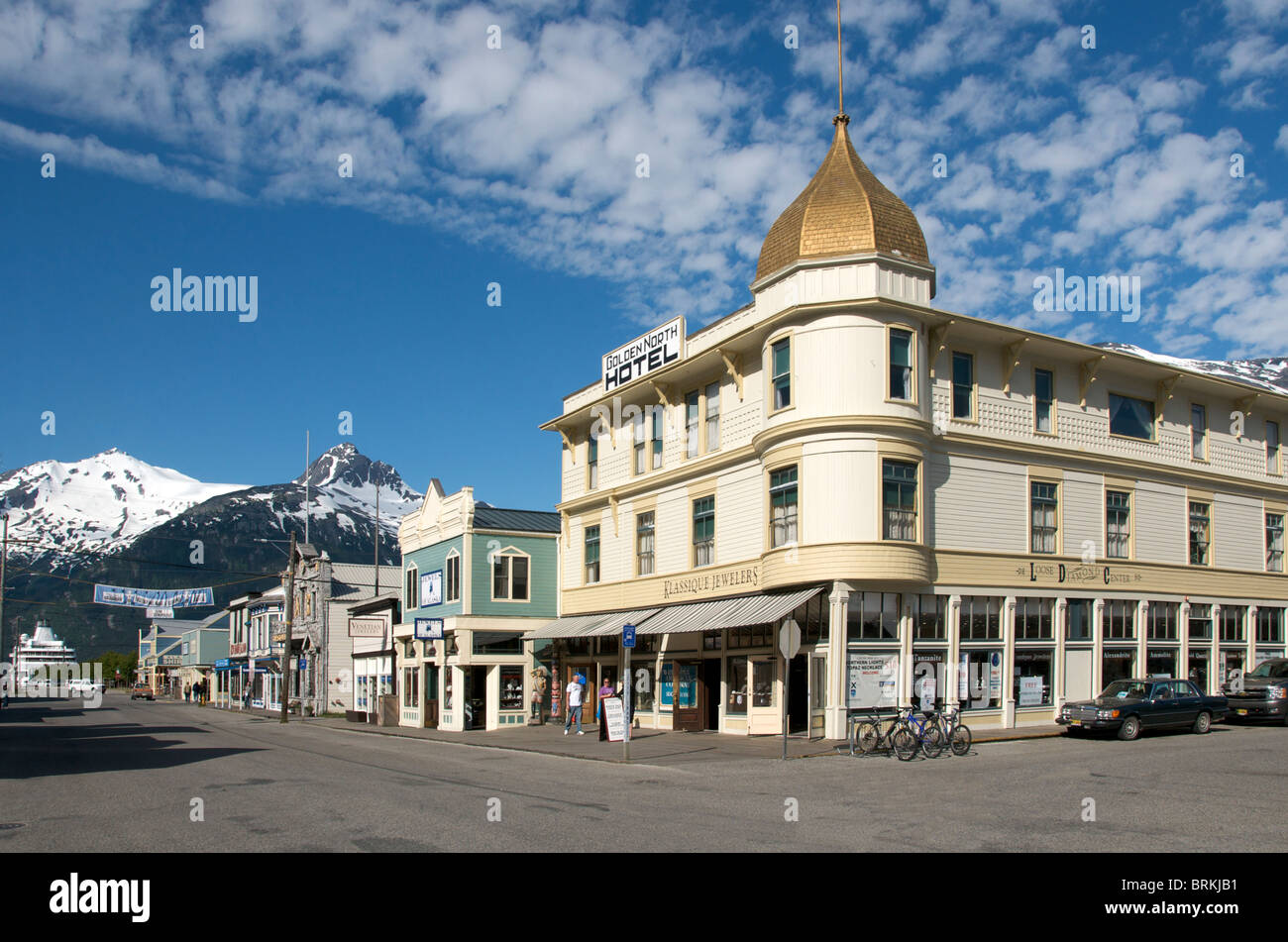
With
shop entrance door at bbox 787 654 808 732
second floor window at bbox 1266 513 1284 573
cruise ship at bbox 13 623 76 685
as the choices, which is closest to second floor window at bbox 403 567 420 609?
shop entrance door at bbox 787 654 808 732

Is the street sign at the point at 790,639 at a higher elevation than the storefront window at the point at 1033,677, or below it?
higher

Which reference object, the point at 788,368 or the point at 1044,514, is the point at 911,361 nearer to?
the point at 788,368

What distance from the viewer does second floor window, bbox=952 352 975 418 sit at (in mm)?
29234

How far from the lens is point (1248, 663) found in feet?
115

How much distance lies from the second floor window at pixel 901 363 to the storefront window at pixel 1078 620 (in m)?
8.61

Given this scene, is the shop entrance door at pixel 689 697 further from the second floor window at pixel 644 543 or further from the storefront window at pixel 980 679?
the storefront window at pixel 980 679

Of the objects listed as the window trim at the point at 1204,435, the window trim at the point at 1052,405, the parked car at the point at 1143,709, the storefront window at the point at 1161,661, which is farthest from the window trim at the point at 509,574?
the window trim at the point at 1204,435

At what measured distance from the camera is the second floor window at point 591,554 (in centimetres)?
3891

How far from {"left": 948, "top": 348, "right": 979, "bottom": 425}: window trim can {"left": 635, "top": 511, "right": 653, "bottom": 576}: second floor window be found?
10.9m
